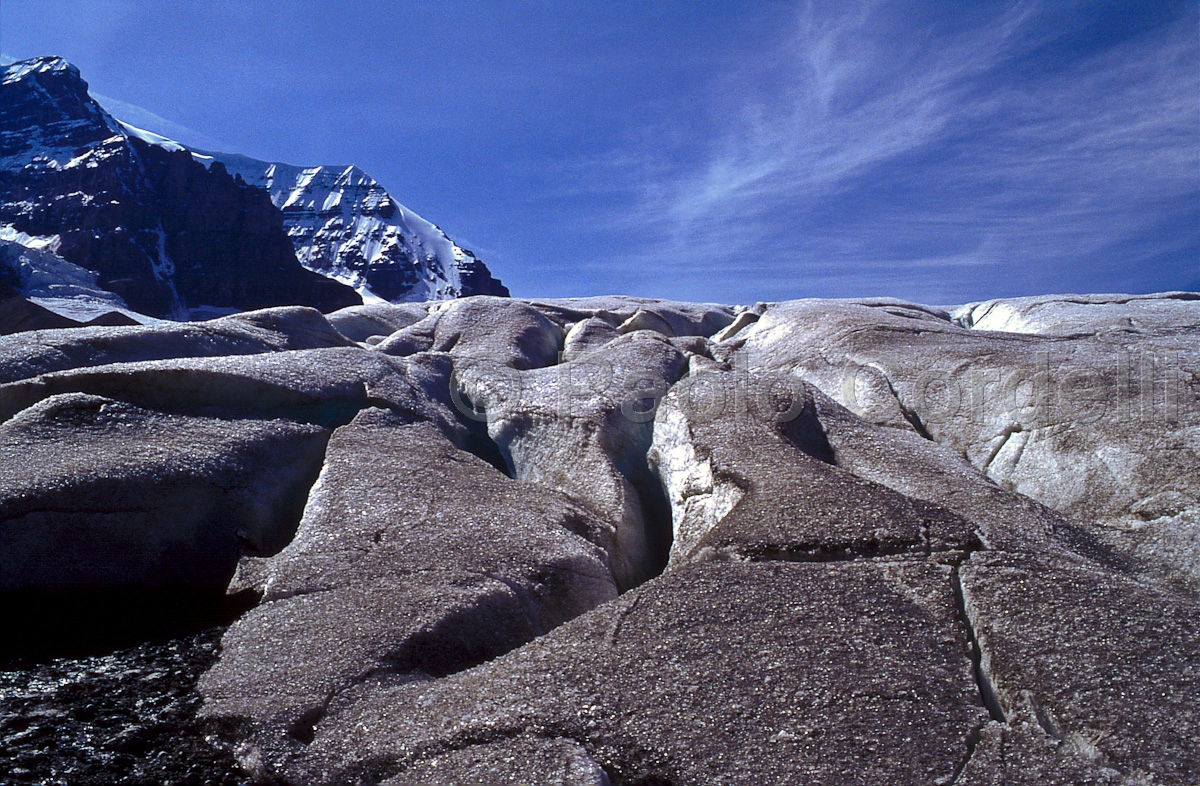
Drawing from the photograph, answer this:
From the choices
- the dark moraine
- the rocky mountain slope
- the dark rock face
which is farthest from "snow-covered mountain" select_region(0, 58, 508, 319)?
the dark moraine

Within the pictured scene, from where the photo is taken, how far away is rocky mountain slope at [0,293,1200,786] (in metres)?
3.43

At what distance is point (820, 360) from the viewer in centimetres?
1065

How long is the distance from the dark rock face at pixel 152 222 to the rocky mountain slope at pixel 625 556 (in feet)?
405

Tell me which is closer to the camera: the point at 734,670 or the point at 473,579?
the point at 734,670

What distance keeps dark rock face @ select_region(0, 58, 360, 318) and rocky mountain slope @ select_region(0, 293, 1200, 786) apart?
12353cm

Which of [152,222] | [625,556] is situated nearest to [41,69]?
[152,222]

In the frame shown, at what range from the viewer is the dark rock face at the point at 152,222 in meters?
119

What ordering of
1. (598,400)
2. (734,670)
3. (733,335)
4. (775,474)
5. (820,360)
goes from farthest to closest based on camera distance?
1. (733,335)
2. (820,360)
3. (598,400)
4. (775,474)
5. (734,670)

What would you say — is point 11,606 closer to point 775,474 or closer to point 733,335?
point 775,474

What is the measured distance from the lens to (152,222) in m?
135

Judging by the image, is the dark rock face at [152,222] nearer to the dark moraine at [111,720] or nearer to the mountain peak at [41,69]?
the mountain peak at [41,69]

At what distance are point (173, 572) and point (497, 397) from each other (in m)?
4.29

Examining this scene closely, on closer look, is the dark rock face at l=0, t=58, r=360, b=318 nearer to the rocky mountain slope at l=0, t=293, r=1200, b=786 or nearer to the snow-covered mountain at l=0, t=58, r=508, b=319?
the snow-covered mountain at l=0, t=58, r=508, b=319

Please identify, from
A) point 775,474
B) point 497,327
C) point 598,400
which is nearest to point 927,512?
point 775,474
